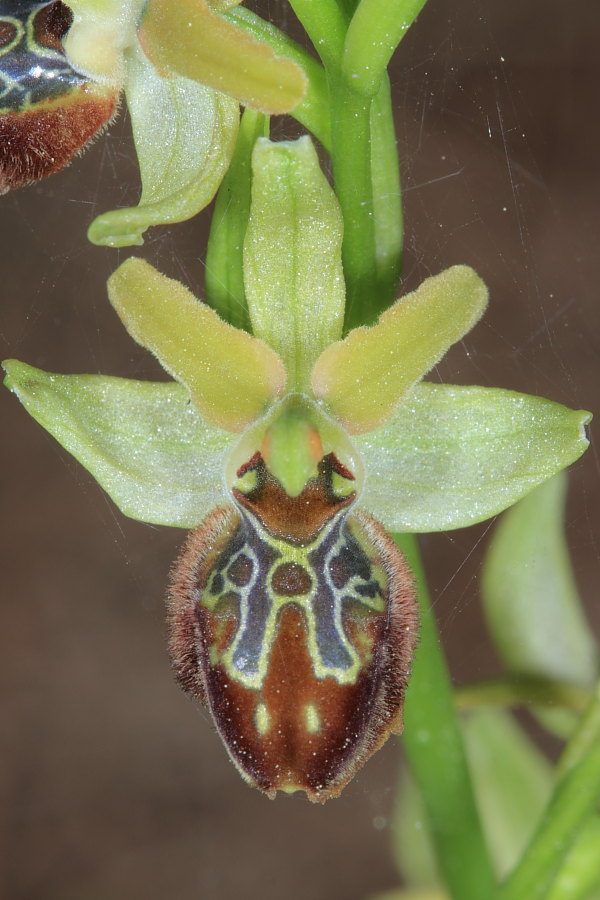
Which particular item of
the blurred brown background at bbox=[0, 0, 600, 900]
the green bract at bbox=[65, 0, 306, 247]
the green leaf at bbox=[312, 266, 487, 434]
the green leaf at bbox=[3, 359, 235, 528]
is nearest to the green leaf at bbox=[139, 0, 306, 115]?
the green bract at bbox=[65, 0, 306, 247]

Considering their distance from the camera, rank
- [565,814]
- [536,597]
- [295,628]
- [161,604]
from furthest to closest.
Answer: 1. [161,604]
2. [536,597]
3. [565,814]
4. [295,628]

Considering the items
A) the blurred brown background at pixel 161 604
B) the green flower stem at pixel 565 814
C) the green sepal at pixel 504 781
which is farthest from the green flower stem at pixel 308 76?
the blurred brown background at pixel 161 604

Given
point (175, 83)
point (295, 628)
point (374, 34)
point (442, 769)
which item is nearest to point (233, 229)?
point (175, 83)

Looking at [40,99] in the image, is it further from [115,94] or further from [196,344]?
[196,344]

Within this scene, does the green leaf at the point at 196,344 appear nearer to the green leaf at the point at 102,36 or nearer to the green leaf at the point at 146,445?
the green leaf at the point at 146,445

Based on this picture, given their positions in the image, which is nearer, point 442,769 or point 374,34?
point 374,34
